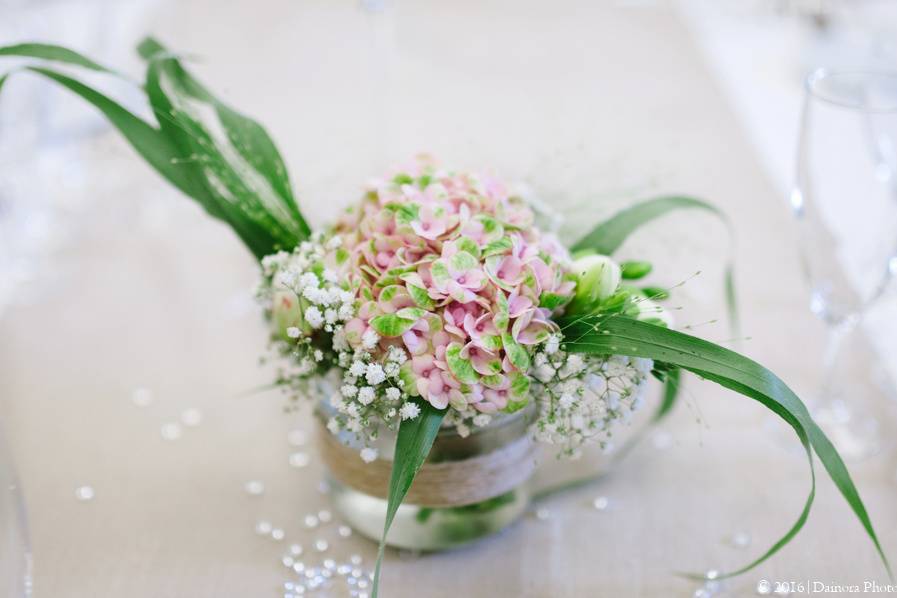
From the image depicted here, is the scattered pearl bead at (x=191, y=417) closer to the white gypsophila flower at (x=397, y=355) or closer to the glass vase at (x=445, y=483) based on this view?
the glass vase at (x=445, y=483)

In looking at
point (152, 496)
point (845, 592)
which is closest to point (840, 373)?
point (845, 592)

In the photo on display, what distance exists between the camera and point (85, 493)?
848mm

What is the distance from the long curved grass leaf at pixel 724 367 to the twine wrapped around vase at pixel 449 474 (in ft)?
0.40

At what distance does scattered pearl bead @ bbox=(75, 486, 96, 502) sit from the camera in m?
0.84

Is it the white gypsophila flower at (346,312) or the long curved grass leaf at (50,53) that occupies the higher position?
the long curved grass leaf at (50,53)

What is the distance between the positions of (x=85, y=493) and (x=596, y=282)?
50cm

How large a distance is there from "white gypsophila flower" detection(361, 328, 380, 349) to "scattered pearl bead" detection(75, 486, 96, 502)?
0.35 meters

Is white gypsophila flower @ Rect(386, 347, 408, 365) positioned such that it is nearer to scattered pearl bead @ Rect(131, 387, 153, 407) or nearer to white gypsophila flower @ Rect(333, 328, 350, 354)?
white gypsophila flower @ Rect(333, 328, 350, 354)

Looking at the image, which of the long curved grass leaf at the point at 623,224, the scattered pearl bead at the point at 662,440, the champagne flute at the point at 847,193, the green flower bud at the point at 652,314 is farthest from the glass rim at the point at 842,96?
the scattered pearl bead at the point at 662,440

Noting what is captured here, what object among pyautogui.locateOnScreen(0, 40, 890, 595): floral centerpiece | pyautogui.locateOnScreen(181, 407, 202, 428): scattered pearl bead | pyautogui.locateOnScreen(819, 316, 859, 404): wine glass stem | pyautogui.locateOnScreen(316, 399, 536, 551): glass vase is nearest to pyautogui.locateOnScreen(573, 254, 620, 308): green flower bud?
pyautogui.locateOnScreen(0, 40, 890, 595): floral centerpiece

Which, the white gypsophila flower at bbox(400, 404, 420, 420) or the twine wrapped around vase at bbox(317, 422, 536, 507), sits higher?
the white gypsophila flower at bbox(400, 404, 420, 420)

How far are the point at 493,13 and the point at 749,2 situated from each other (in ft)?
2.04

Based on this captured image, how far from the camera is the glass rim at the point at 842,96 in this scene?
2.55 ft

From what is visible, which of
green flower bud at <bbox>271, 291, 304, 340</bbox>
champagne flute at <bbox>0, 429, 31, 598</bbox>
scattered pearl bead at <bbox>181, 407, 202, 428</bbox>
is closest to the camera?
champagne flute at <bbox>0, 429, 31, 598</bbox>
